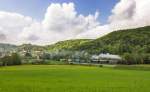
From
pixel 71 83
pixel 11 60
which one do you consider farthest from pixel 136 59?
pixel 71 83

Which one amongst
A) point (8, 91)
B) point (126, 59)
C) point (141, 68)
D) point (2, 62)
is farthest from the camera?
point (126, 59)

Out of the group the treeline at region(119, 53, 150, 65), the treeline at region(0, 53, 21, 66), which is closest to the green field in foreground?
the treeline at region(0, 53, 21, 66)

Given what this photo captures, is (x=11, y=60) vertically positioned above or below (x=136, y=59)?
below

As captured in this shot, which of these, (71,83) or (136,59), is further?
(136,59)

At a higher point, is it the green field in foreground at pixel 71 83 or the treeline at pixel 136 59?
the treeline at pixel 136 59

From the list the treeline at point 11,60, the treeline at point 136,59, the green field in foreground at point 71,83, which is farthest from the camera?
the treeline at point 136,59

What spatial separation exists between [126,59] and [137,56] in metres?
7.67

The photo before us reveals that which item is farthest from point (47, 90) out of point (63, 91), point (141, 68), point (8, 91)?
point (141, 68)

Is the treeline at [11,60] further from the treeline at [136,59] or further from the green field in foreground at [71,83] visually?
the green field in foreground at [71,83]

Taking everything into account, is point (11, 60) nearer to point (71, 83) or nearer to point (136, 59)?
point (136, 59)

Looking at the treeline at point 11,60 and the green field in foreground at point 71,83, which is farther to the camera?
the treeline at point 11,60

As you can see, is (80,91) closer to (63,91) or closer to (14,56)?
(63,91)

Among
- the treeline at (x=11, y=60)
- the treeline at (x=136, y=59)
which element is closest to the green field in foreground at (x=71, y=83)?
the treeline at (x=11, y=60)

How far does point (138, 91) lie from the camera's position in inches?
1243
